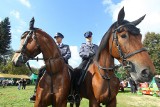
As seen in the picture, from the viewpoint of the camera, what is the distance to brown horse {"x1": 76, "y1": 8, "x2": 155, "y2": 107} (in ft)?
14.6

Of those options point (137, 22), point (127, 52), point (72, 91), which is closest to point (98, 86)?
point (72, 91)

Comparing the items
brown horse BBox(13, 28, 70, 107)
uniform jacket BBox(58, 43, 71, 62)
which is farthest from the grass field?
brown horse BBox(13, 28, 70, 107)

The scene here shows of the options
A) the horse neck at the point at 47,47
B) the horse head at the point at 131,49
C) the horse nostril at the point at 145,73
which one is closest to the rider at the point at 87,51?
the horse neck at the point at 47,47

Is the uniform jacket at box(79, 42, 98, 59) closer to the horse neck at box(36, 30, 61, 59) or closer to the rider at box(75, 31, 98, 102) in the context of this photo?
the rider at box(75, 31, 98, 102)

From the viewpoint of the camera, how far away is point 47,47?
6109mm

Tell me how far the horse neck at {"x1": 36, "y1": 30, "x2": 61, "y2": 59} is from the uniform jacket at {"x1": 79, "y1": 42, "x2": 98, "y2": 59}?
107cm

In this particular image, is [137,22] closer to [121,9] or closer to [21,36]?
[121,9]

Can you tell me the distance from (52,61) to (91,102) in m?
1.53

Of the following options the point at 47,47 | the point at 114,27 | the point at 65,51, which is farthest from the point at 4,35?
the point at 114,27

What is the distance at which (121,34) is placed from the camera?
4.95 m

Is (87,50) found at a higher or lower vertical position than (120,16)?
lower

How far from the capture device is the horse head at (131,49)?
173 inches

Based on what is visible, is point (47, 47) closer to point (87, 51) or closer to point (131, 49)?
point (87, 51)

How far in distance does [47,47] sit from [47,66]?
0.52 meters
